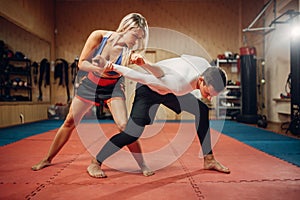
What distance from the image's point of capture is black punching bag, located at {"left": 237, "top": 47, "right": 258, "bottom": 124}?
7.32m

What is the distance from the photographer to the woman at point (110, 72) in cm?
211

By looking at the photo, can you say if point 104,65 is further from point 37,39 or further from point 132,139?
point 37,39

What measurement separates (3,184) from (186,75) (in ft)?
5.29

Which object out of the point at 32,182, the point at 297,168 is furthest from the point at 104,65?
the point at 297,168

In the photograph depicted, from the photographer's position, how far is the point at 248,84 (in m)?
7.38

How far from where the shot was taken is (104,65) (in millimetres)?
2072

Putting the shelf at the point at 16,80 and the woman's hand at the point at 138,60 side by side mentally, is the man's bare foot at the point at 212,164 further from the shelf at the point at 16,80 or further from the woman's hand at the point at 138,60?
the shelf at the point at 16,80

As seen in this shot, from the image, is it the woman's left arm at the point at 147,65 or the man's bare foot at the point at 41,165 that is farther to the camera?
the man's bare foot at the point at 41,165

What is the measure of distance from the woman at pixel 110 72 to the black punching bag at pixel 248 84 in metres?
5.62

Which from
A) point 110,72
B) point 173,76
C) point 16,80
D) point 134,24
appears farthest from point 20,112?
point 173,76

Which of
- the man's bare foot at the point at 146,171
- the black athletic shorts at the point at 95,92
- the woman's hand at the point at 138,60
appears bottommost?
the man's bare foot at the point at 146,171

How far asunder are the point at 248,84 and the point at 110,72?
19.6ft

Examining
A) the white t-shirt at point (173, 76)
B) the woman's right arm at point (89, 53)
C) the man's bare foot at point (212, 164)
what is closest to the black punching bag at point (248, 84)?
the man's bare foot at point (212, 164)

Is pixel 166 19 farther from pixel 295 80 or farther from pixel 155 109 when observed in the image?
pixel 155 109
